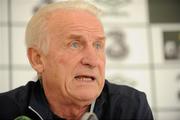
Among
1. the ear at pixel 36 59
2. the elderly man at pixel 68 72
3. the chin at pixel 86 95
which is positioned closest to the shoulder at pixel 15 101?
the elderly man at pixel 68 72

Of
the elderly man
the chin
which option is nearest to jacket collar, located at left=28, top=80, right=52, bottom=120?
the elderly man

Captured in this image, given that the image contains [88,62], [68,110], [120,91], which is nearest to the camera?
[88,62]

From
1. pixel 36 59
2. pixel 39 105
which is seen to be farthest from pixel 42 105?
pixel 36 59

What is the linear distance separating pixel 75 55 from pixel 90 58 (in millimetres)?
40

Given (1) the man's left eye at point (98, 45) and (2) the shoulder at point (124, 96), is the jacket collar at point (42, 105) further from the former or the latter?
(1) the man's left eye at point (98, 45)

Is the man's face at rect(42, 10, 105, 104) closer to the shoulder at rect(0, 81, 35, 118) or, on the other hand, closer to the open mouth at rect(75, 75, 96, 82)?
the open mouth at rect(75, 75, 96, 82)

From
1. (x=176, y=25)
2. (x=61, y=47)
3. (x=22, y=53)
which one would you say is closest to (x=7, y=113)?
(x=61, y=47)

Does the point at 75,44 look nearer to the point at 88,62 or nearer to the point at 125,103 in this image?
the point at 88,62

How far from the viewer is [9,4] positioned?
267 cm

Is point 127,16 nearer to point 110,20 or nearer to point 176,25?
point 110,20

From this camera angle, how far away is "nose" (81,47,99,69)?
103cm

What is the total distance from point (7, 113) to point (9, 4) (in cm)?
161

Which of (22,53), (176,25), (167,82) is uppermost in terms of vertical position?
(176,25)

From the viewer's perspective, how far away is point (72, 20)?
107 cm
